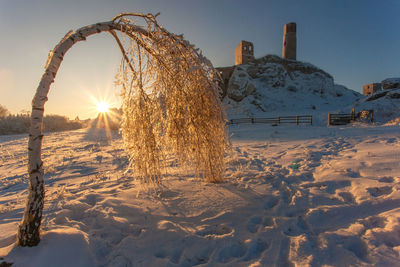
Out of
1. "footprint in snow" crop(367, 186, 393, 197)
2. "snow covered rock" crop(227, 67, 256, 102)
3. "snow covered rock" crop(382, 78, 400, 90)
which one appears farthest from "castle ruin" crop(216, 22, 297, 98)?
"footprint in snow" crop(367, 186, 393, 197)

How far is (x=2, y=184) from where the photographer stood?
5.24m

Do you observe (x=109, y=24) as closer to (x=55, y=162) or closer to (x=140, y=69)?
(x=140, y=69)

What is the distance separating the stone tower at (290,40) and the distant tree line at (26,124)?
4902cm

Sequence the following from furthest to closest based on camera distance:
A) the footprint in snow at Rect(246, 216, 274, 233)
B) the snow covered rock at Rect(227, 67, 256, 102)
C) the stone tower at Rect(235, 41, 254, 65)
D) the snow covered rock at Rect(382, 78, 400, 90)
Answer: the stone tower at Rect(235, 41, 254, 65)
the snow covered rock at Rect(227, 67, 256, 102)
the snow covered rock at Rect(382, 78, 400, 90)
the footprint in snow at Rect(246, 216, 274, 233)

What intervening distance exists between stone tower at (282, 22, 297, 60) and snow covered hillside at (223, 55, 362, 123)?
11.3 ft

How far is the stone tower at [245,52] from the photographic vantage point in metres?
45.2

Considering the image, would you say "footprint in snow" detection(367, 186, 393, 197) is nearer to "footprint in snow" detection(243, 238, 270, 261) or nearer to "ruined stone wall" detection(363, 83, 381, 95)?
"footprint in snow" detection(243, 238, 270, 261)

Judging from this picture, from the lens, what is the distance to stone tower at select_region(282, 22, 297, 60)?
45906 millimetres

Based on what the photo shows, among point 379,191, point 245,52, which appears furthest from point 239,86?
point 379,191

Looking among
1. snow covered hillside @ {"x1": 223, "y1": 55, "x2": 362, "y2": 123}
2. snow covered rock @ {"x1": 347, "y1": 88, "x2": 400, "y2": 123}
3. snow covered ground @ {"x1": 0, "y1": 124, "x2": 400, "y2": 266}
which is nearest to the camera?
snow covered ground @ {"x1": 0, "y1": 124, "x2": 400, "y2": 266}

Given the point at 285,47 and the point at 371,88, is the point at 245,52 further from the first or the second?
the point at 371,88

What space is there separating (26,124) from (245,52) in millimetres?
44614

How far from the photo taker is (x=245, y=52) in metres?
45.6

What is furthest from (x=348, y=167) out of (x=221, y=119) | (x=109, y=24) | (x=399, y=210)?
(x=109, y=24)
